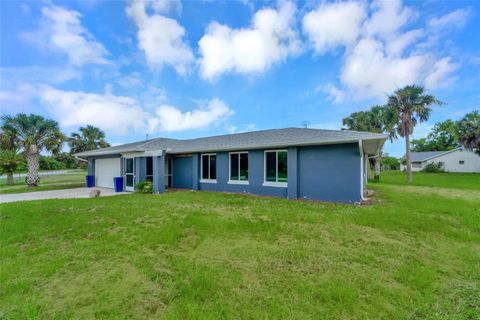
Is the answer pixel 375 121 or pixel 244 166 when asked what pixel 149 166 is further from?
pixel 375 121

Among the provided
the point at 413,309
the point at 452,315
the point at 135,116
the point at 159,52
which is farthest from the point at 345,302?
the point at 135,116

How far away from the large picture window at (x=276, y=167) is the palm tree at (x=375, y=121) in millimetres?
15325

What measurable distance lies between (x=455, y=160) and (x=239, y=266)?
169 feet

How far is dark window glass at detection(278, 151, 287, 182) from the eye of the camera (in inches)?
427

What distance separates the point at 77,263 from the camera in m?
4.05

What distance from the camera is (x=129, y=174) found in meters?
14.8

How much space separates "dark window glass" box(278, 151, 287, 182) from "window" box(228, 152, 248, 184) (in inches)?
75.0

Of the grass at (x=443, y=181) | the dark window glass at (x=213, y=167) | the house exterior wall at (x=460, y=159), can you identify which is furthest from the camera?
the house exterior wall at (x=460, y=159)

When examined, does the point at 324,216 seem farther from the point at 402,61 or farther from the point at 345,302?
the point at 402,61

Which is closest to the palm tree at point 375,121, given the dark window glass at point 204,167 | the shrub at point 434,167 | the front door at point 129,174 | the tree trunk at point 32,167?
the dark window glass at point 204,167

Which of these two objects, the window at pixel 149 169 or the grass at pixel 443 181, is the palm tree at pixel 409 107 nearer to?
the grass at pixel 443 181

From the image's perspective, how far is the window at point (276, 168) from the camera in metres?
10.9

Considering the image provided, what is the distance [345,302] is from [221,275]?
1806 mm

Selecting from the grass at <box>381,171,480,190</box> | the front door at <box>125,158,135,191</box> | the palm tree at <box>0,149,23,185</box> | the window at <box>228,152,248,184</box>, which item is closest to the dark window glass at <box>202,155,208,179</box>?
the window at <box>228,152,248,184</box>
